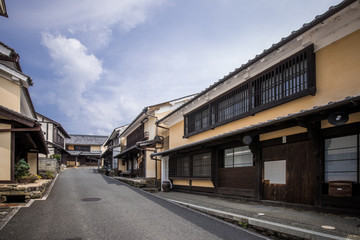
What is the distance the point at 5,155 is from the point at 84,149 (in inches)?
2118

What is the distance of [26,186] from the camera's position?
10.7 meters

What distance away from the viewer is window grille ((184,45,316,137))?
809cm

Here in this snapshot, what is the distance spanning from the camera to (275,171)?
30.3ft

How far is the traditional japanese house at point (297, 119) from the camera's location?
673cm

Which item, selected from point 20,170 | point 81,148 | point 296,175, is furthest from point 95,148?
point 296,175

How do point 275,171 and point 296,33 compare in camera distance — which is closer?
point 296,33

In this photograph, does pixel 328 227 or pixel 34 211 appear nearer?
pixel 328 227

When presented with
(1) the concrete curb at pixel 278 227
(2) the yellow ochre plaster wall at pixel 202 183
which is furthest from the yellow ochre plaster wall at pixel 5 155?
(2) the yellow ochre plaster wall at pixel 202 183

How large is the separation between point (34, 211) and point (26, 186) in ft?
7.75

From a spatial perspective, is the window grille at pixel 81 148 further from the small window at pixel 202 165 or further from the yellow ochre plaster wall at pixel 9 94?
the small window at pixel 202 165

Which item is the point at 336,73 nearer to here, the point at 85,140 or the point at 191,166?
the point at 191,166

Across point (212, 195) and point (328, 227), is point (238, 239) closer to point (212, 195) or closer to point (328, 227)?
point (328, 227)

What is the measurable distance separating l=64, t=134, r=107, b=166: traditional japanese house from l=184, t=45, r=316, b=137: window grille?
49.9m

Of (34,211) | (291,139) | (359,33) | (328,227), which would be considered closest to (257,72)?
(291,139)
